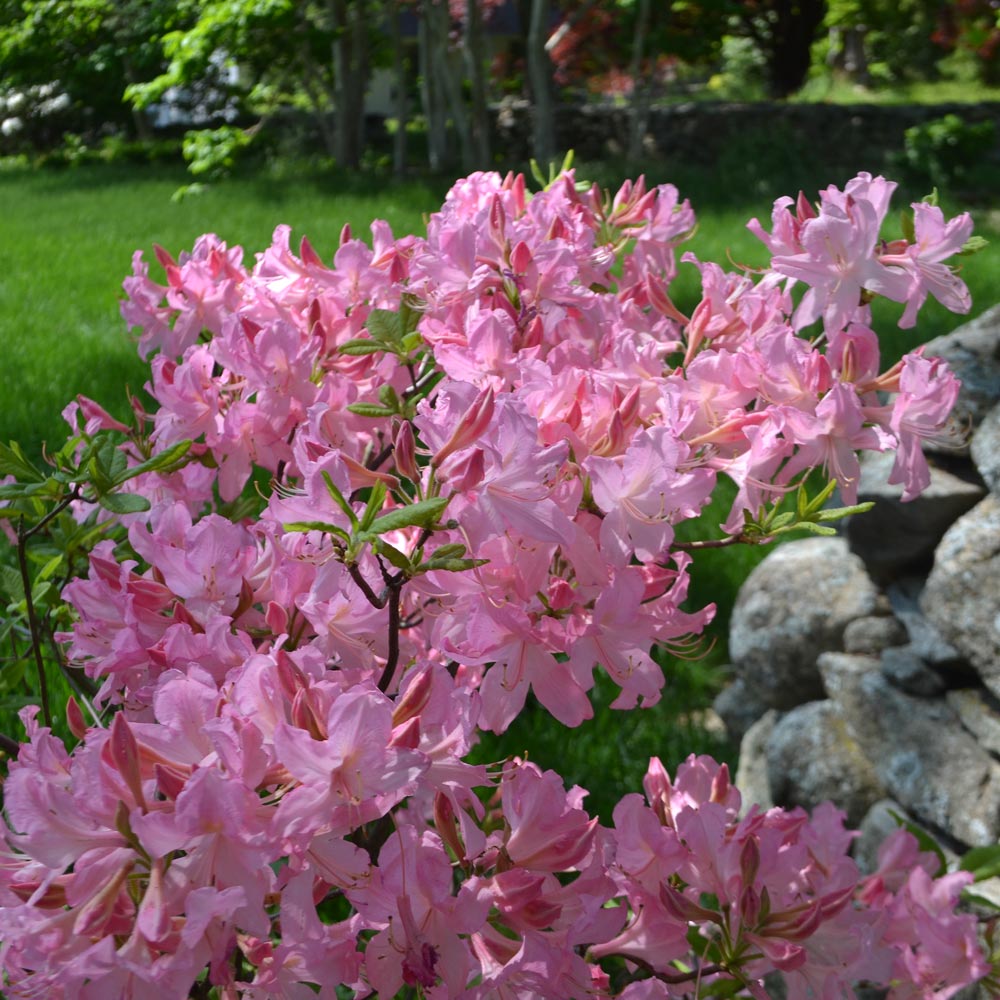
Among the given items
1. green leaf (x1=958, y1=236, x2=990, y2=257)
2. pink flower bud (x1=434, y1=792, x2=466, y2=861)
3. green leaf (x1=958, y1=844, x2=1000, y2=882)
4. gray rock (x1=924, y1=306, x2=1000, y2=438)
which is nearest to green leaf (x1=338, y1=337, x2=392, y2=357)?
pink flower bud (x1=434, y1=792, x2=466, y2=861)

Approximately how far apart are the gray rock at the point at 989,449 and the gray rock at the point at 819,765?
630mm

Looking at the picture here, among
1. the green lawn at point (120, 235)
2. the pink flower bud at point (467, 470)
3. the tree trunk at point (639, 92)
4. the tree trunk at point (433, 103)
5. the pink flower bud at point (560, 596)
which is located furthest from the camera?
the tree trunk at point (433, 103)

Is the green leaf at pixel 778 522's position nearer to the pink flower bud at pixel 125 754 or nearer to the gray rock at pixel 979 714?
the pink flower bud at pixel 125 754

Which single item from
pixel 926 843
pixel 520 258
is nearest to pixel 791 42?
pixel 926 843

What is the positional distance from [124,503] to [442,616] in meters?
0.33

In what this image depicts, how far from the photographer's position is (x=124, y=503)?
107 centimetres

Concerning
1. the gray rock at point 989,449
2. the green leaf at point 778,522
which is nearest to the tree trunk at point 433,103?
the gray rock at point 989,449

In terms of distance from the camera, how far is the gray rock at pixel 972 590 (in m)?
2.13

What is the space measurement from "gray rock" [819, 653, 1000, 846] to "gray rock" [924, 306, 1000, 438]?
0.58 metres

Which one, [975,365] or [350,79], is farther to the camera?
[350,79]

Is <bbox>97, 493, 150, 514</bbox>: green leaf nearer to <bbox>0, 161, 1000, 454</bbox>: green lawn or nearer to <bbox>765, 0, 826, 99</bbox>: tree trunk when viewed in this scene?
<bbox>0, 161, 1000, 454</bbox>: green lawn

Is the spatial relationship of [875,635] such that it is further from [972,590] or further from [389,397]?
[389,397]

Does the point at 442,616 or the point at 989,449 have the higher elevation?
the point at 442,616

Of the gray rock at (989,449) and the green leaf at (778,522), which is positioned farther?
the gray rock at (989,449)
